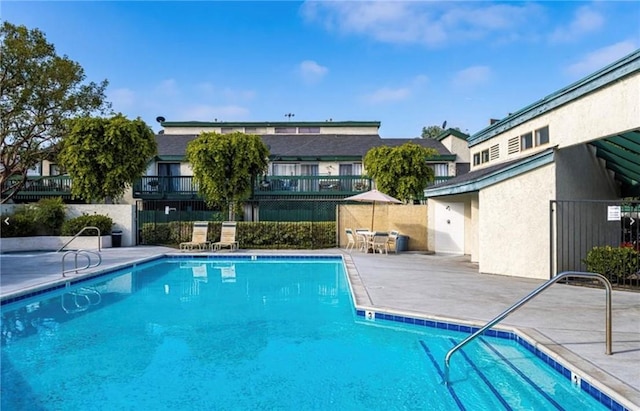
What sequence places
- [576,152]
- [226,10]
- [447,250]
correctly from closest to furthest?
[576,152], [226,10], [447,250]

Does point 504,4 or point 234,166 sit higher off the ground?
point 504,4

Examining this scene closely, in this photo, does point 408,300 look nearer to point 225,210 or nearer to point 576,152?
point 576,152

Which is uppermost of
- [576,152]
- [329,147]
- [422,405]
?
[329,147]

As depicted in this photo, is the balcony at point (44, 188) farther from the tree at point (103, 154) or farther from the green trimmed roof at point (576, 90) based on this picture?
the green trimmed roof at point (576, 90)

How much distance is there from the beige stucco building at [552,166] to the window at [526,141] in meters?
0.02

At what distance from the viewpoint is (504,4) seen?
1330cm

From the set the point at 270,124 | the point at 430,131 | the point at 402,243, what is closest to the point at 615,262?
the point at 402,243

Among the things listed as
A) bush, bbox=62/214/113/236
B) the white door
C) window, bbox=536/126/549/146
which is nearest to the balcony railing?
bush, bbox=62/214/113/236

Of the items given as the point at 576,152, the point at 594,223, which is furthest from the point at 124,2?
the point at 594,223

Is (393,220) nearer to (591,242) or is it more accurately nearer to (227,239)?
(227,239)

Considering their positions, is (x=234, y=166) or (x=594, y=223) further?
(x=234, y=166)

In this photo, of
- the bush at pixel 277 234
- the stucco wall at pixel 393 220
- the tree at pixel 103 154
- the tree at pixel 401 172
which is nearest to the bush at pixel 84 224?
the tree at pixel 103 154

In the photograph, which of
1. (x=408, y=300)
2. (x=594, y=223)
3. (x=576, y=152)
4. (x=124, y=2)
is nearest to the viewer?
(x=408, y=300)

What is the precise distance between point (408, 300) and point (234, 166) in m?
14.0
